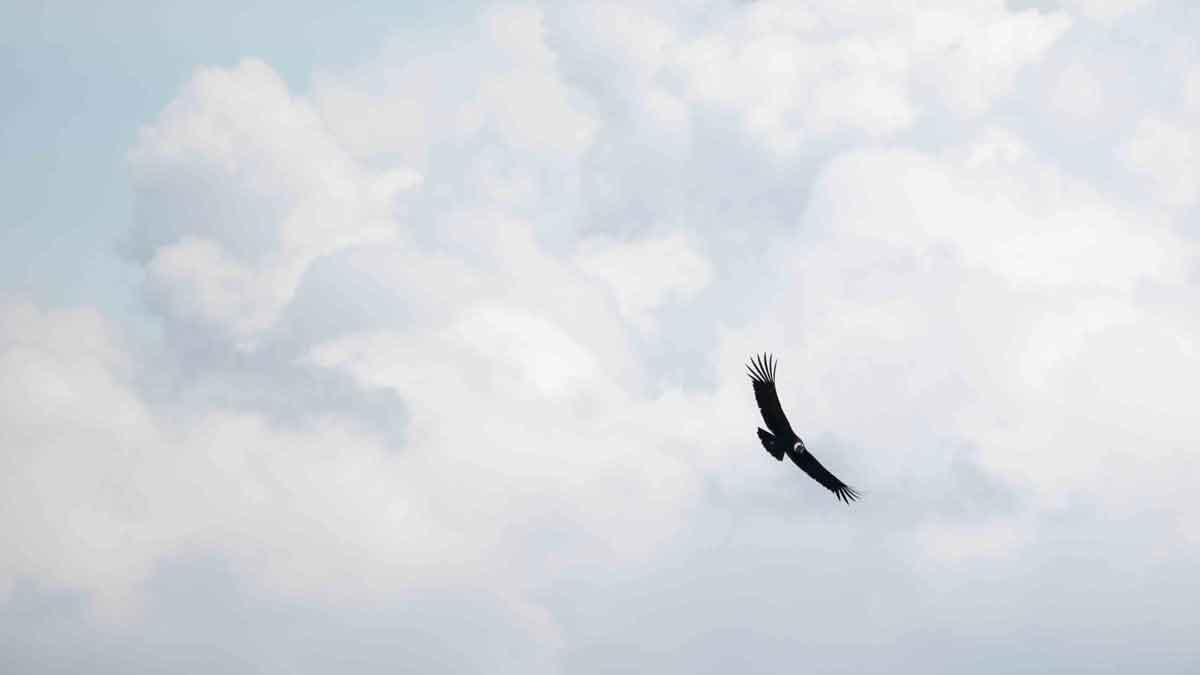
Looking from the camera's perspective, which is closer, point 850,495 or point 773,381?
point 773,381

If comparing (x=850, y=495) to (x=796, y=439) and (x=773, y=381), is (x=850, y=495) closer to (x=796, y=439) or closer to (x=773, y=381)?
(x=796, y=439)

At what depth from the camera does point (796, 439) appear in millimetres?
77938

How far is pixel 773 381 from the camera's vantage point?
2899 inches

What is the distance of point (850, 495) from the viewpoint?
262 ft

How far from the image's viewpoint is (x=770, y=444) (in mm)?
78438

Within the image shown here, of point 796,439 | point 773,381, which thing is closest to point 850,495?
point 796,439

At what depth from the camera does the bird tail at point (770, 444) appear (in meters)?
78.1

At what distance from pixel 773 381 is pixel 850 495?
9502 millimetres

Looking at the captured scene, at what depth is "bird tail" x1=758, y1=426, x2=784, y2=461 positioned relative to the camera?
7812cm

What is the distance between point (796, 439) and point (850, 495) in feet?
14.6

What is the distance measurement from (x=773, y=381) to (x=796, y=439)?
5.39 meters
